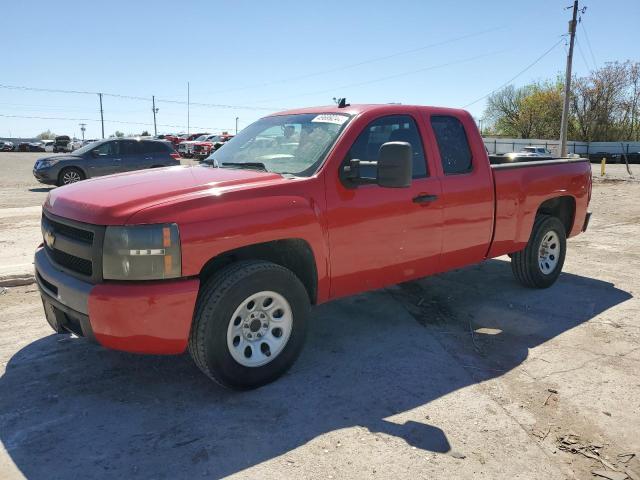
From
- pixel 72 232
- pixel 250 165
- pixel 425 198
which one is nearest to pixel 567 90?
pixel 425 198

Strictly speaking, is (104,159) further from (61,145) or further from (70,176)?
(61,145)

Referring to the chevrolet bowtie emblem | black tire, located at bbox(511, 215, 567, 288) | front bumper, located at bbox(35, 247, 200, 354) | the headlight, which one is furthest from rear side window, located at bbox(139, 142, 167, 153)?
the headlight

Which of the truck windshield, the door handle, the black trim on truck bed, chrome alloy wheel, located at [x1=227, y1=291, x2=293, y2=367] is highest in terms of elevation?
the truck windshield

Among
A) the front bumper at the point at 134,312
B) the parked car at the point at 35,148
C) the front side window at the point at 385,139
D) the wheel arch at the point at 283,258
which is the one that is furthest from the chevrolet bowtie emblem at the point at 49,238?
the parked car at the point at 35,148

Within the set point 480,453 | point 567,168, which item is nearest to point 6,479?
point 480,453

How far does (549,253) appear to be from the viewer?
6.07 m

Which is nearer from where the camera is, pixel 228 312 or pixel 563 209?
pixel 228 312

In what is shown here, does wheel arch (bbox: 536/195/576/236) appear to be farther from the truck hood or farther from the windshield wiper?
the truck hood

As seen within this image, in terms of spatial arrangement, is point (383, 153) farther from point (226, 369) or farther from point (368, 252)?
point (226, 369)

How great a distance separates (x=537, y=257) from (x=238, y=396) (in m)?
3.77

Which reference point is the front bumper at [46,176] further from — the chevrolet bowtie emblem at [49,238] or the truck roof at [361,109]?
the chevrolet bowtie emblem at [49,238]

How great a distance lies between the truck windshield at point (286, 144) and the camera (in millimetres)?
3998

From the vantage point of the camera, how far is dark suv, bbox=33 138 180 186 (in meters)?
15.4

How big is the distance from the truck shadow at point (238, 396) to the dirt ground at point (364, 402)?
0.04ft
